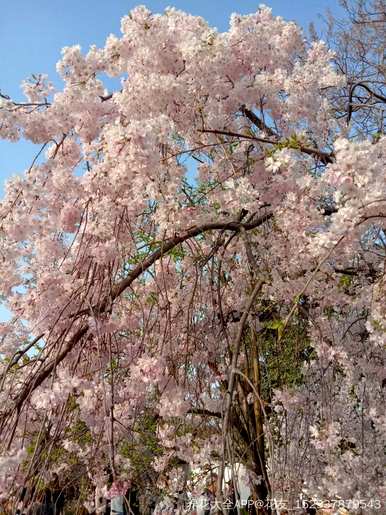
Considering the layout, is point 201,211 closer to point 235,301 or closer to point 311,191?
point 311,191

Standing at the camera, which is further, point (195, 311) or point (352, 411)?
point (352, 411)

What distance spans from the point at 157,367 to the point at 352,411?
10.1ft

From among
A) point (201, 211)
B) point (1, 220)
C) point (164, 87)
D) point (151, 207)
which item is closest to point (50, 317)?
point (1, 220)

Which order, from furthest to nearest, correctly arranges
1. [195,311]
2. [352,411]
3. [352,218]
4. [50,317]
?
1. [352,411]
2. [195,311]
3. [50,317]
4. [352,218]

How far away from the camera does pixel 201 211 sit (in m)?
3.50

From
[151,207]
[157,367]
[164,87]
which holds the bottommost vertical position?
[157,367]

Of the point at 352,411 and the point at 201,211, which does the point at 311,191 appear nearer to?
the point at 201,211

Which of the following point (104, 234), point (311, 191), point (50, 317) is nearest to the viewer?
point (104, 234)

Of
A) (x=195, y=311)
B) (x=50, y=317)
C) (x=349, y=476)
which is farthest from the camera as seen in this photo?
(x=349, y=476)

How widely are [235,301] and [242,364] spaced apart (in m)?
0.90

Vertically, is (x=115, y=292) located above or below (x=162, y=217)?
below

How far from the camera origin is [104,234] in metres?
2.88

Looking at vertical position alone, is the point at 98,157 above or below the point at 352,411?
above

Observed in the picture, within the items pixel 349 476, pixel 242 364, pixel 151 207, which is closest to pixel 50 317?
pixel 151 207
